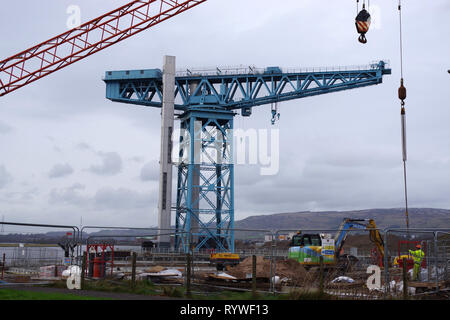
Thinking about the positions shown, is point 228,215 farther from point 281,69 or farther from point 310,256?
point 310,256

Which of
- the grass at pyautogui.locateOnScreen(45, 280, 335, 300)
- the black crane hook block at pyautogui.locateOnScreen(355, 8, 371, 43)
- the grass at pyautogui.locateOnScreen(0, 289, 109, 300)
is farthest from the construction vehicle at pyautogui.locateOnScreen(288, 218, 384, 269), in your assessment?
the grass at pyautogui.locateOnScreen(0, 289, 109, 300)

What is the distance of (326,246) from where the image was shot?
32031 millimetres

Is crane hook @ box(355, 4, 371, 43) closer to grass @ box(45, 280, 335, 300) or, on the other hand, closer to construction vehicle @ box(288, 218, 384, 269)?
construction vehicle @ box(288, 218, 384, 269)

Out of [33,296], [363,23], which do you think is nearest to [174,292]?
[33,296]

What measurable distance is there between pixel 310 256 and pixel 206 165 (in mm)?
29260

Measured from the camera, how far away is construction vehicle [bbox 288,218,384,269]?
30.9 meters

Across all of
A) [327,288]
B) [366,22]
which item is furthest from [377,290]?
[366,22]

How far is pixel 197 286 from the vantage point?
2003 cm

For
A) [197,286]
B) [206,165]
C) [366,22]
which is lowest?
[197,286]

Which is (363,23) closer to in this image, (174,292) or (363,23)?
(363,23)

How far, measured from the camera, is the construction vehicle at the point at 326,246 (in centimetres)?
3090
